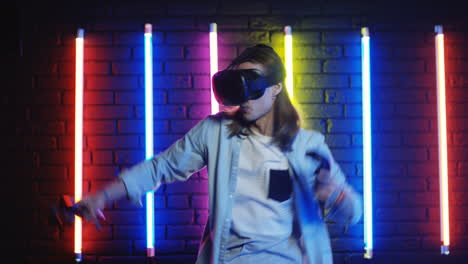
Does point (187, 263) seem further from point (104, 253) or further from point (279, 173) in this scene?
point (279, 173)

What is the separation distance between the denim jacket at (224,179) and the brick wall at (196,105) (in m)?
0.85

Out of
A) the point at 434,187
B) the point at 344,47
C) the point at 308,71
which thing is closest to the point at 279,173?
the point at 308,71

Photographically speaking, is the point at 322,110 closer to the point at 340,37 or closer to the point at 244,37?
the point at 340,37

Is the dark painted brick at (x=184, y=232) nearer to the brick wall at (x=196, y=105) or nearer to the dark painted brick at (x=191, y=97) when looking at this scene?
the brick wall at (x=196, y=105)

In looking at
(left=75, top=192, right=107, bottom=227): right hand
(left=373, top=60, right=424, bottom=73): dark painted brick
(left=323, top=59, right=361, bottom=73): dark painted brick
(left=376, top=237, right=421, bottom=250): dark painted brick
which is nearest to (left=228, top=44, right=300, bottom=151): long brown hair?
(left=75, top=192, right=107, bottom=227): right hand

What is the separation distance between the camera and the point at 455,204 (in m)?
2.85

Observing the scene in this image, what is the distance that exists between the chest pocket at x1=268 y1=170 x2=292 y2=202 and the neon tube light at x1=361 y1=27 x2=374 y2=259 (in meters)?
0.98

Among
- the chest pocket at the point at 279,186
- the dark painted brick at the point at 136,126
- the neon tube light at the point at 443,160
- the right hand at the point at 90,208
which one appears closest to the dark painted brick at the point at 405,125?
the neon tube light at the point at 443,160

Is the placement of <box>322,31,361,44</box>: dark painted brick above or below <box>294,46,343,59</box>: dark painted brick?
above

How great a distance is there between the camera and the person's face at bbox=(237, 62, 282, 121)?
193cm

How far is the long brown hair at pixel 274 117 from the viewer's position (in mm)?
1944

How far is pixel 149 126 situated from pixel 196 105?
35cm

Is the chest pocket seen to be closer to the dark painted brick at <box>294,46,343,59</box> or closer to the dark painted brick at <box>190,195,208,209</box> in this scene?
the dark painted brick at <box>190,195,208,209</box>

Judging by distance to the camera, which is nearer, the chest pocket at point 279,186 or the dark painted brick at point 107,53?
the chest pocket at point 279,186
